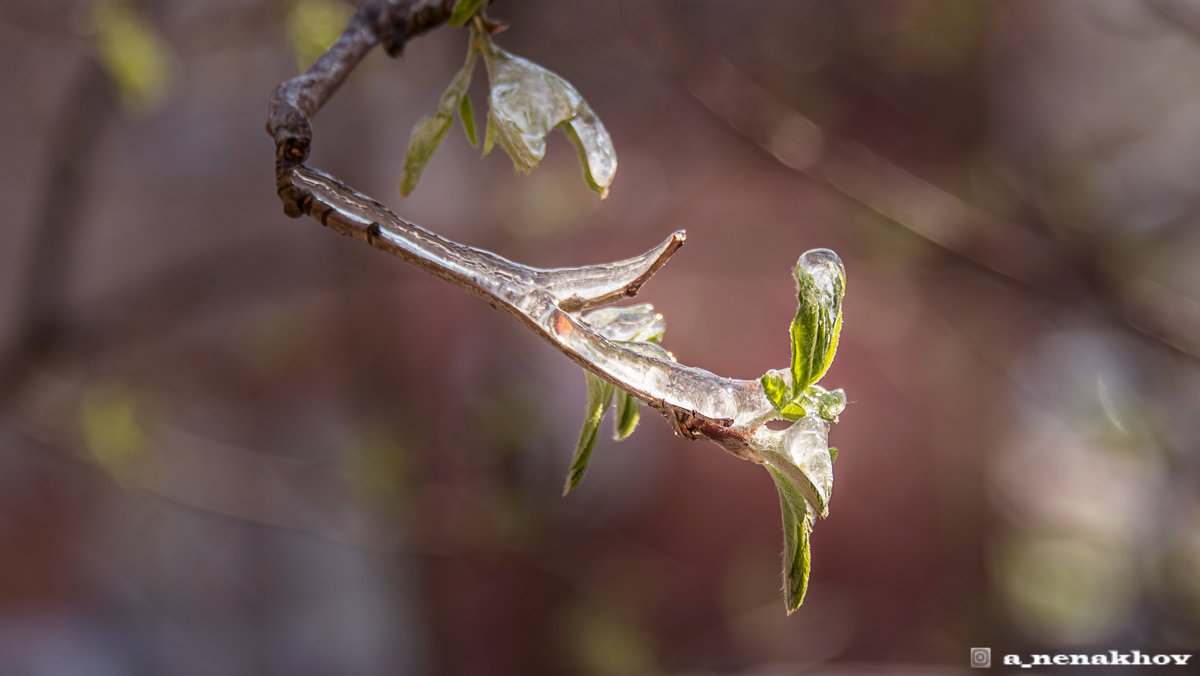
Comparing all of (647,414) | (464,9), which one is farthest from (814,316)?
(647,414)

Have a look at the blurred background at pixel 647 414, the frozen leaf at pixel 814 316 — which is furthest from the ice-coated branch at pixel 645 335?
the blurred background at pixel 647 414

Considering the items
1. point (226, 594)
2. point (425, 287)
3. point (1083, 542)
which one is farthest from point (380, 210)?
point (226, 594)

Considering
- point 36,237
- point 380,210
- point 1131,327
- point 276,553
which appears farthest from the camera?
point 276,553

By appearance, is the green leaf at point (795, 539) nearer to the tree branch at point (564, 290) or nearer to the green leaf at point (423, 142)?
the tree branch at point (564, 290)

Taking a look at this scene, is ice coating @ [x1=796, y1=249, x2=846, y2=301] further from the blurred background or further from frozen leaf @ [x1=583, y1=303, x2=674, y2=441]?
the blurred background

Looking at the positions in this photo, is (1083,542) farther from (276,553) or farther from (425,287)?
(276,553)

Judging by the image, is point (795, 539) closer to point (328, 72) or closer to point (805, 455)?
point (805, 455)
